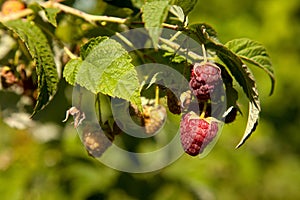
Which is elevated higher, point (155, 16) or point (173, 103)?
point (155, 16)

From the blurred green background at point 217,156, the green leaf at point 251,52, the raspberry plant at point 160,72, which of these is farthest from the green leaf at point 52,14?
the blurred green background at point 217,156

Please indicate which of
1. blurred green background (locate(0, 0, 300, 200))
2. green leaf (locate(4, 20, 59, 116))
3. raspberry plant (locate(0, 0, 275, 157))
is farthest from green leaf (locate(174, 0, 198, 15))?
blurred green background (locate(0, 0, 300, 200))

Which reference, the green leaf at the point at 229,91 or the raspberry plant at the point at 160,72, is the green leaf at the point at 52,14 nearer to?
the raspberry plant at the point at 160,72

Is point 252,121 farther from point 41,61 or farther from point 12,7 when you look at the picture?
point 12,7

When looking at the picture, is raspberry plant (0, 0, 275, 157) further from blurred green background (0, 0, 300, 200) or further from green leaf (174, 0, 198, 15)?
blurred green background (0, 0, 300, 200)

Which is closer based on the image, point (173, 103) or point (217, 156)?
point (173, 103)

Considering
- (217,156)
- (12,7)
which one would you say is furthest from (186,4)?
(217,156)
